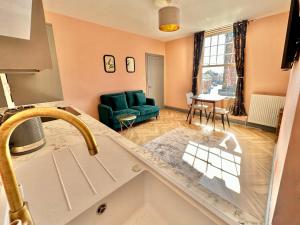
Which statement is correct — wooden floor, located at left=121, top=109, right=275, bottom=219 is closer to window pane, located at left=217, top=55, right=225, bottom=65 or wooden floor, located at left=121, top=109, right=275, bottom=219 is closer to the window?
the window

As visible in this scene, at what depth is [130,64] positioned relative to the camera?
430 centimetres

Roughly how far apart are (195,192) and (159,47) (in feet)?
17.1

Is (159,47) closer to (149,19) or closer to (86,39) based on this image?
(149,19)

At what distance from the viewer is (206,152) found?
8.09ft

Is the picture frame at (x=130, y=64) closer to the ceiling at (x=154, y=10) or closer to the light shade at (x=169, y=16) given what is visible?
the ceiling at (x=154, y=10)

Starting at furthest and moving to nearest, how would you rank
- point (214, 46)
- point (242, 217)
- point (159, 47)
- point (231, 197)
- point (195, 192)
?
1. point (159, 47)
2. point (214, 46)
3. point (231, 197)
4. point (195, 192)
5. point (242, 217)

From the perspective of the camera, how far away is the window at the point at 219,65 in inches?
152

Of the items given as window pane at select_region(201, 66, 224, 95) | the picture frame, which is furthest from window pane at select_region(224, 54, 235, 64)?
the picture frame

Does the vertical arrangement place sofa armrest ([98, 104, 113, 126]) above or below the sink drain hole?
below

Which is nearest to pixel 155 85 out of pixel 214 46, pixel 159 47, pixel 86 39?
pixel 159 47

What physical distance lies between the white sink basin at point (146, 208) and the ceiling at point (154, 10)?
2.77m

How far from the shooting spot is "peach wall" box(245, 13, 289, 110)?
9.97 ft

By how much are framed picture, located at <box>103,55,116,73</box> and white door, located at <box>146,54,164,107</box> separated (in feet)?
4.31

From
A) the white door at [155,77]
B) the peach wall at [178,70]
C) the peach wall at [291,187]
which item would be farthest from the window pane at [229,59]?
the peach wall at [291,187]
